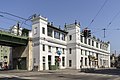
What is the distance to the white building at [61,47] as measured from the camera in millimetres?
54737

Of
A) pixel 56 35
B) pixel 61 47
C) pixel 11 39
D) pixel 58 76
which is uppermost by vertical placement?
pixel 56 35

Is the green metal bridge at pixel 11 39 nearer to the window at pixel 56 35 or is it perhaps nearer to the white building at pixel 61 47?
the white building at pixel 61 47

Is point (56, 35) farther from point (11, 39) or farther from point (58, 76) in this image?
point (58, 76)

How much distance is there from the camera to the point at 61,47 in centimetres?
6488

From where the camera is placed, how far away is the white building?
54.7 metres

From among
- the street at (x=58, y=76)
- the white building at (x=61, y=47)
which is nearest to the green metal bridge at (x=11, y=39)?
the white building at (x=61, y=47)

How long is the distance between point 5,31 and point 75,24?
75.2ft

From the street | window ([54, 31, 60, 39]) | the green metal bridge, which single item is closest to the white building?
window ([54, 31, 60, 39])

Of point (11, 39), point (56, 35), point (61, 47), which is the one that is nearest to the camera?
point (11, 39)

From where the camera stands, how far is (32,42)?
185 ft

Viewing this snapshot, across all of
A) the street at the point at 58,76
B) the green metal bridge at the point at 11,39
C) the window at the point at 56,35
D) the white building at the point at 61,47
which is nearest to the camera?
the street at the point at 58,76

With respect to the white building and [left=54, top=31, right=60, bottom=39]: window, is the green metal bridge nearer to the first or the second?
the white building

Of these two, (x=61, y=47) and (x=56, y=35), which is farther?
(x=61, y=47)

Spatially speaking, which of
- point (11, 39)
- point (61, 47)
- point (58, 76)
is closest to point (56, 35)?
point (61, 47)
